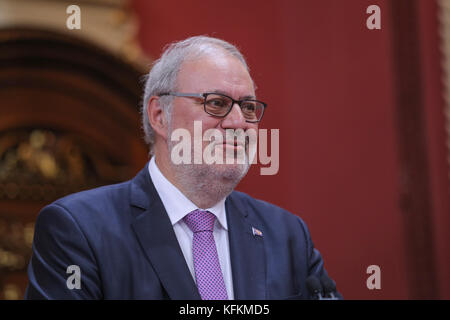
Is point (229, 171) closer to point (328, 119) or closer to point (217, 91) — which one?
point (217, 91)

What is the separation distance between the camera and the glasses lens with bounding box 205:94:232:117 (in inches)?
50.1

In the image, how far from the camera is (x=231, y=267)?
4.14ft

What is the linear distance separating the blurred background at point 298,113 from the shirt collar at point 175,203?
0.95 meters

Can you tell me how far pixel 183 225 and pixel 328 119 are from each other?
1301 millimetres

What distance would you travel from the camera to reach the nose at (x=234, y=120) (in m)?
1.25

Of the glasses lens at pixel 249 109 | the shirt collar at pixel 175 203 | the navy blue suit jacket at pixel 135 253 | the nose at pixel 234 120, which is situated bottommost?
the navy blue suit jacket at pixel 135 253

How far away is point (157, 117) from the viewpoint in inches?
55.9

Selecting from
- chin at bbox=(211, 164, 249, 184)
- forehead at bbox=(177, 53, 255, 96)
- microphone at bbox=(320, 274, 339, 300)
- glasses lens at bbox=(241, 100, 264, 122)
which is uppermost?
forehead at bbox=(177, 53, 255, 96)

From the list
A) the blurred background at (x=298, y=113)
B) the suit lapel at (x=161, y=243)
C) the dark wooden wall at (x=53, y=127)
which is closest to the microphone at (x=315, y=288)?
the suit lapel at (x=161, y=243)

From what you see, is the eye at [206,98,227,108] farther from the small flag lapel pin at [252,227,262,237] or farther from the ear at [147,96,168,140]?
the small flag lapel pin at [252,227,262,237]

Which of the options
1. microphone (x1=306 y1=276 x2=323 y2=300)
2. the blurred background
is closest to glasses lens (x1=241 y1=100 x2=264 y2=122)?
microphone (x1=306 y1=276 x2=323 y2=300)

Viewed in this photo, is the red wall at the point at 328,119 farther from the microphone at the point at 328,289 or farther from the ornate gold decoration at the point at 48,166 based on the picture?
the microphone at the point at 328,289

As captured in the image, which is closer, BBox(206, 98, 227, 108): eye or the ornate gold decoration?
BBox(206, 98, 227, 108): eye
